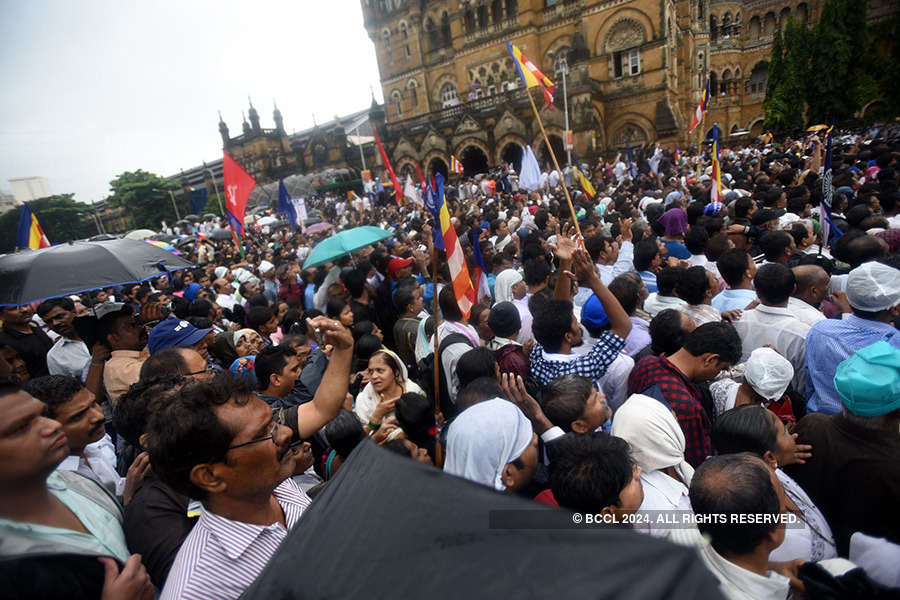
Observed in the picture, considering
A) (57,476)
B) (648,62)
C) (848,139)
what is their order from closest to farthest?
(57,476) < (848,139) < (648,62)

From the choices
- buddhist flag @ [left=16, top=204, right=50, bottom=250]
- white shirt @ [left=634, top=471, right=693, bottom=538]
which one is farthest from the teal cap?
buddhist flag @ [left=16, top=204, right=50, bottom=250]

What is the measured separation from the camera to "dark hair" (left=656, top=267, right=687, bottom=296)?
11.7 ft

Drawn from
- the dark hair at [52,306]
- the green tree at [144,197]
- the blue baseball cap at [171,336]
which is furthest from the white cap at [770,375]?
the green tree at [144,197]

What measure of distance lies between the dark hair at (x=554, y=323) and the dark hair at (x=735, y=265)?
176 cm

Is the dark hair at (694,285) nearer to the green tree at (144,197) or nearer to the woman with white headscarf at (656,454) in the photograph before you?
the woman with white headscarf at (656,454)

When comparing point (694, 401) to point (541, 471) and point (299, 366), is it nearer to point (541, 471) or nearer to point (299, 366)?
point (541, 471)

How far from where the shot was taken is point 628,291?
351 cm

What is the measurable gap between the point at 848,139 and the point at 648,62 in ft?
Answer: 33.9

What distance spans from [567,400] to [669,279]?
1.93 m

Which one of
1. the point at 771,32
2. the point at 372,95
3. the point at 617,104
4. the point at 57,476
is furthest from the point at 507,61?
the point at 57,476

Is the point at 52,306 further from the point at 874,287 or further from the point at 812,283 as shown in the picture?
Result: the point at 812,283

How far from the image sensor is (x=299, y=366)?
311 centimetres

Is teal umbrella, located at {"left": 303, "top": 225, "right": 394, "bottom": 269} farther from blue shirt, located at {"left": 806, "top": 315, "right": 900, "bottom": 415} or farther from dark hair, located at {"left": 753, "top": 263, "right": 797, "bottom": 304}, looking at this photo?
blue shirt, located at {"left": 806, "top": 315, "right": 900, "bottom": 415}

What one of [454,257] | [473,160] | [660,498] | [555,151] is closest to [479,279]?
[454,257]
